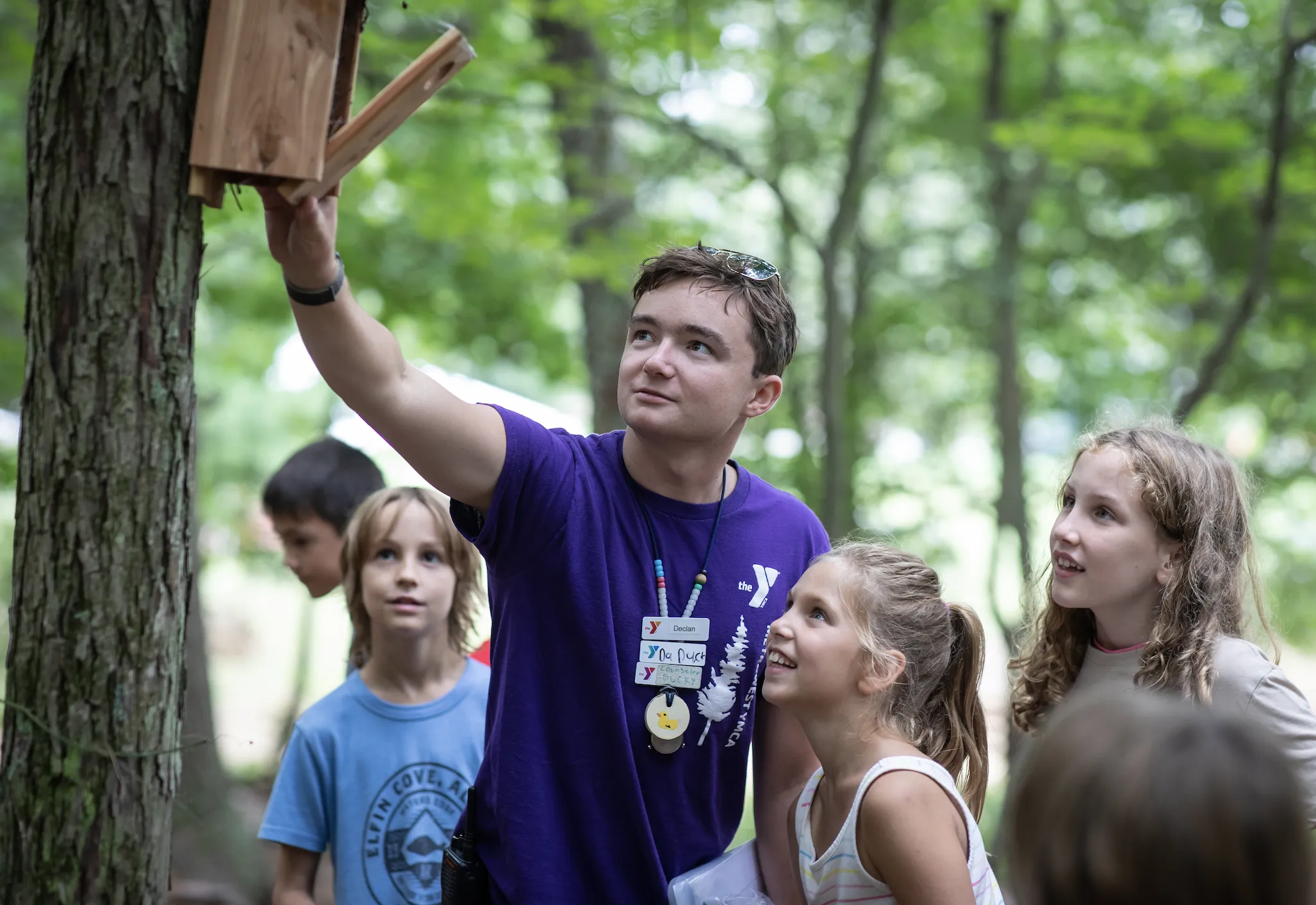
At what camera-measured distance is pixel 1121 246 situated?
26.5 ft

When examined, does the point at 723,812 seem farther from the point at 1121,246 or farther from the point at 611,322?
the point at 1121,246

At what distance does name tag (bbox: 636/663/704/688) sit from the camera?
2082mm

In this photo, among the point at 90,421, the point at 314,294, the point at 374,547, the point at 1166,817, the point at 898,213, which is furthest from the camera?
the point at 898,213

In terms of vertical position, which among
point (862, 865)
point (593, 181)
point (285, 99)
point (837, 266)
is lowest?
point (862, 865)

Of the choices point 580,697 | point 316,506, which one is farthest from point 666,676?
point 316,506

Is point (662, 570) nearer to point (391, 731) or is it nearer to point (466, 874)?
point (466, 874)

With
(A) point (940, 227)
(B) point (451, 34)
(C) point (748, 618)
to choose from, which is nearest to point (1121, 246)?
(A) point (940, 227)

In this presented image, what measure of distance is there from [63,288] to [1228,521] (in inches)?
93.0

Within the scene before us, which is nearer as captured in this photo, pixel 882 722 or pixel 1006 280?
pixel 882 722

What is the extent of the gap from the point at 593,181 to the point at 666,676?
173 inches

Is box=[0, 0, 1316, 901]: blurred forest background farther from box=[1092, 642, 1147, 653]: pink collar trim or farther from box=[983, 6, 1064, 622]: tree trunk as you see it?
box=[1092, 642, 1147, 653]: pink collar trim

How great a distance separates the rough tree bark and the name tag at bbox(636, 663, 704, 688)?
3.74m

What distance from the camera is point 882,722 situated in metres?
2.15

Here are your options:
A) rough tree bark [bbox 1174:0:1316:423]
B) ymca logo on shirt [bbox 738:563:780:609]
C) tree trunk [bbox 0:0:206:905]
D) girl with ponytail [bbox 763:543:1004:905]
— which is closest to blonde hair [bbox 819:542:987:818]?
girl with ponytail [bbox 763:543:1004:905]
